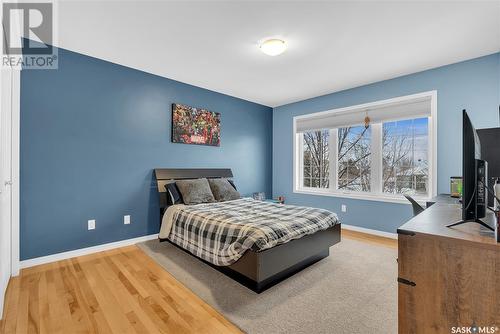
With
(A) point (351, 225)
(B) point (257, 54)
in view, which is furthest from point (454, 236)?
(A) point (351, 225)

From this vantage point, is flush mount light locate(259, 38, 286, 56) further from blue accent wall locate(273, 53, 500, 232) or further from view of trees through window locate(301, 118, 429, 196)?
view of trees through window locate(301, 118, 429, 196)

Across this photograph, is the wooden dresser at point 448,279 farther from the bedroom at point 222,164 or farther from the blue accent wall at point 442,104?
the blue accent wall at point 442,104

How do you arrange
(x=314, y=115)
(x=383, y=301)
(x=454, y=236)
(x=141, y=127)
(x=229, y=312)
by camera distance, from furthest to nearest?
(x=314, y=115) < (x=141, y=127) < (x=383, y=301) < (x=229, y=312) < (x=454, y=236)

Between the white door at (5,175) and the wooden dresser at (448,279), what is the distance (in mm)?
2769

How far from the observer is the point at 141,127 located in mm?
3410

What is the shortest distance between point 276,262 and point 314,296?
0.42 metres

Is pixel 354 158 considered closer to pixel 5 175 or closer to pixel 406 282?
pixel 406 282

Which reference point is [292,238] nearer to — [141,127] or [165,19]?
[165,19]

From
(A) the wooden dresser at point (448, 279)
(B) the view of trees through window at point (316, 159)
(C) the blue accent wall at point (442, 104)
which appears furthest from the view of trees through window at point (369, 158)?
(A) the wooden dresser at point (448, 279)

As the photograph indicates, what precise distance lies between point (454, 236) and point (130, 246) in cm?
348

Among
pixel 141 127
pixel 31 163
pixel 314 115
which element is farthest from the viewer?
pixel 314 115

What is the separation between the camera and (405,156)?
3.64 metres
